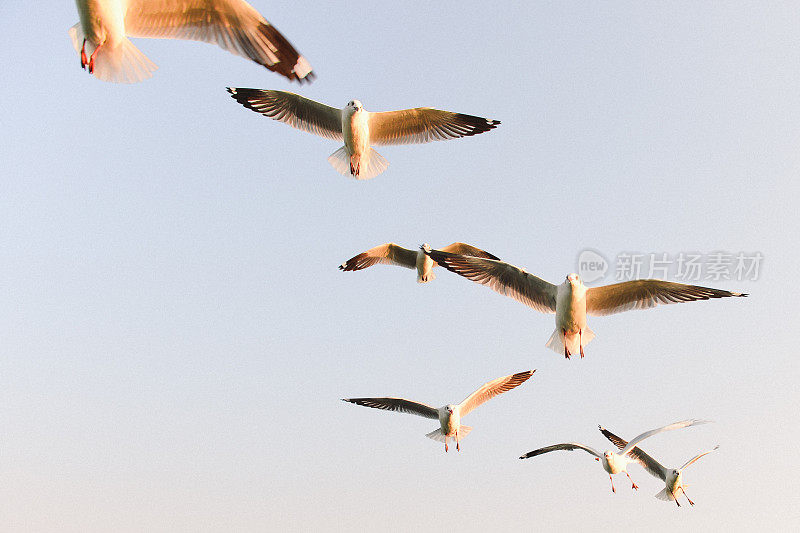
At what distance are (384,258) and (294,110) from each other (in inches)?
172

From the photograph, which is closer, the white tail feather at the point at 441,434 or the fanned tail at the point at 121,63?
the fanned tail at the point at 121,63

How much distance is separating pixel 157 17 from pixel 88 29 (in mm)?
526

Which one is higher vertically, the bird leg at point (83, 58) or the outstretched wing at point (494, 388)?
the bird leg at point (83, 58)

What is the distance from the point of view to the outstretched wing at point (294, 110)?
9.62 meters

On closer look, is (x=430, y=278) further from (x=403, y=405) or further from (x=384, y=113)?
(x=384, y=113)

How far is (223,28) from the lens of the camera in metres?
4.73

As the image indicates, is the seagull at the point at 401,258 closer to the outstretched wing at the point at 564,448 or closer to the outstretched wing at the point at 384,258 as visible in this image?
the outstretched wing at the point at 384,258

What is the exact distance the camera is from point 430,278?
12.9 m

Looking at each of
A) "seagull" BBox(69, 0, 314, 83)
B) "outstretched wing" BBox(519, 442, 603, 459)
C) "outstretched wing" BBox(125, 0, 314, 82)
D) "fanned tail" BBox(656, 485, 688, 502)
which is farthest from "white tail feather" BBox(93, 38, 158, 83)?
"fanned tail" BBox(656, 485, 688, 502)

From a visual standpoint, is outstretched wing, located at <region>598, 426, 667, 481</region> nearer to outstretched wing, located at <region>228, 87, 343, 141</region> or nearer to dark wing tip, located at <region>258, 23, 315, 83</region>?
outstretched wing, located at <region>228, 87, 343, 141</region>

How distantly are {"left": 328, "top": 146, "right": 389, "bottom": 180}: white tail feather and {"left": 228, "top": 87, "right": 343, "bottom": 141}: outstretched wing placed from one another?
1.00ft

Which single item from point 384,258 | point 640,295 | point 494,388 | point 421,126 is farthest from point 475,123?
point 494,388

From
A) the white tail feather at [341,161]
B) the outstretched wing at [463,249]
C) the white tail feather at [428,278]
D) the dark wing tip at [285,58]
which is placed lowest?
the dark wing tip at [285,58]

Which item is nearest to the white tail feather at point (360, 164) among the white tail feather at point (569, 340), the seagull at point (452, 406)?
the white tail feather at point (569, 340)
